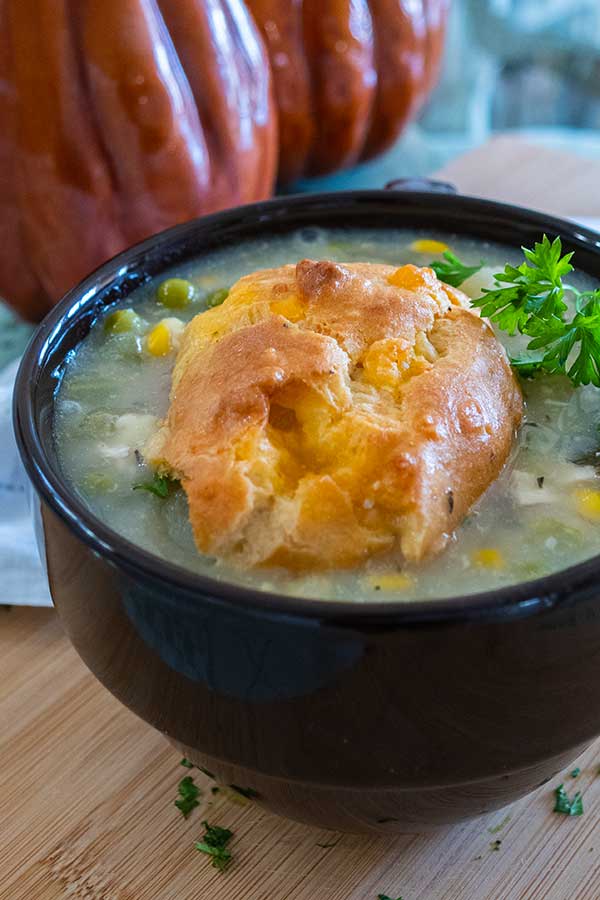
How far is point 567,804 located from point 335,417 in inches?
26.1

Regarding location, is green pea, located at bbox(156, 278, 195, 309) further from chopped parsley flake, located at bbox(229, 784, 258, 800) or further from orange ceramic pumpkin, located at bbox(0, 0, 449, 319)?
orange ceramic pumpkin, located at bbox(0, 0, 449, 319)

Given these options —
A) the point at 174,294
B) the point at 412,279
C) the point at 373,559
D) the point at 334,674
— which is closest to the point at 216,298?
the point at 174,294

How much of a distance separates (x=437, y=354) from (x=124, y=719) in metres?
0.76

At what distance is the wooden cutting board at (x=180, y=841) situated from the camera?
1.47 metres

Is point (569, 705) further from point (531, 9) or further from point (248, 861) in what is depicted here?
point (531, 9)

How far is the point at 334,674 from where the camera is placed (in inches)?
45.2

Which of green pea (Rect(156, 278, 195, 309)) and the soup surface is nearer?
the soup surface

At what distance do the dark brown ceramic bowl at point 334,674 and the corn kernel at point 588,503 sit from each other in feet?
0.62

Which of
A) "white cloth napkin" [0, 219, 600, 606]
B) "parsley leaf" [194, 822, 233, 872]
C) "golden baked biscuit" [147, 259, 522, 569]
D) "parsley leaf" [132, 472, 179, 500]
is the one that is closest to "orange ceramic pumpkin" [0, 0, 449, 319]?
"white cloth napkin" [0, 219, 600, 606]

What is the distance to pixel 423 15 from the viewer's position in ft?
10.9

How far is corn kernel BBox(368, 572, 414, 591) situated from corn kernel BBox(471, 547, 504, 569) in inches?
3.5

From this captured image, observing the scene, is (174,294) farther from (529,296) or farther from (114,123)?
(114,123)

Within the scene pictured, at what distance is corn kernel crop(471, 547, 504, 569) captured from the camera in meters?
1.27

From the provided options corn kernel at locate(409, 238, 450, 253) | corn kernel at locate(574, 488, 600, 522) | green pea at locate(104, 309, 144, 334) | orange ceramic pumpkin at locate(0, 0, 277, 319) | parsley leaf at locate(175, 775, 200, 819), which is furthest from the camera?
orange ceramic pumpkin at locate(0, 0, 277, 319)
